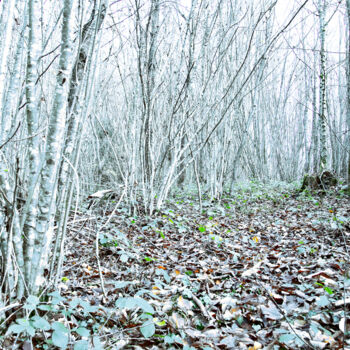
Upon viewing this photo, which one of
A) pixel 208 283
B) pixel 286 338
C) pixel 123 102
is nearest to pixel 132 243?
pixel 208 283

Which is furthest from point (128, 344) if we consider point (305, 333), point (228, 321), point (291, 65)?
point (291, 65)

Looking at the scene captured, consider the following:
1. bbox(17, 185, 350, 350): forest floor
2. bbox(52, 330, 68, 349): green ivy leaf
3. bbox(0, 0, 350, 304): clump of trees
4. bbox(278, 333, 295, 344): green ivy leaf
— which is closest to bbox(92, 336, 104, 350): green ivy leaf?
bbox(17, 185, 350, 350): forest floor

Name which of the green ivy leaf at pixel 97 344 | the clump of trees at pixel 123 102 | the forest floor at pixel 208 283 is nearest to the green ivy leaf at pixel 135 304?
the forest floor at pixel 208 283

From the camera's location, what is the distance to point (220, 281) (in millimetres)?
2227

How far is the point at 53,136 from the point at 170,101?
322cm

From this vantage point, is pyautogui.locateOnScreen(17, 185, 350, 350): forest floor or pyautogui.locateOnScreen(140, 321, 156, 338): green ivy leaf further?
pyautogui.locateOnScreen(17, 185, 350, 350): forest floor

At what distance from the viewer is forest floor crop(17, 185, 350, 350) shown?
1.46 metres

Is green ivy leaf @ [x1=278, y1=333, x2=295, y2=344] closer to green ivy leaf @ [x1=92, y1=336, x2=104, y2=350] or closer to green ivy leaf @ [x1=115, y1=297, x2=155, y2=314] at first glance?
green ivy leaf @ [x1=115, y1=297, x2=155, y2=314]

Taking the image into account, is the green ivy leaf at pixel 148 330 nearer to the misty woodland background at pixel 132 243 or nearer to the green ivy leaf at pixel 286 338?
the misty woodland background at pixel 132 243

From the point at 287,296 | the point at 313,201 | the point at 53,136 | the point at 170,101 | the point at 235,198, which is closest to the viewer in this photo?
the point at 53,136

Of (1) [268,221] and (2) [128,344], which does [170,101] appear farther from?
(2) [128,344]

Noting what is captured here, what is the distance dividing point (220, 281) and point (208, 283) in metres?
0.13

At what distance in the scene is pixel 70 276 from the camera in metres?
2.22

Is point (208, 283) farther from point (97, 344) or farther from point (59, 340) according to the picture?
point (59, 340)
